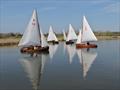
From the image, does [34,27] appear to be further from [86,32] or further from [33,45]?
[86,32]

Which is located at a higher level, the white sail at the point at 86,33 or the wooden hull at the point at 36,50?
the white sail at the point at 86,33

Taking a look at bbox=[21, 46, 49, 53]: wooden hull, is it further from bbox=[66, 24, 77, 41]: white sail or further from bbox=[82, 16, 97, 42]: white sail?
bbox=[66, 24, 77, 41]: white sail

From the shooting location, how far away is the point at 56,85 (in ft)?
66.5

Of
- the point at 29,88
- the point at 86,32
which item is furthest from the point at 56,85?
the point at 86,32

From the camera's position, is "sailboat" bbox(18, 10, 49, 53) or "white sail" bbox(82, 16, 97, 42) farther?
"white sail" bbox(82, 16, 97, 42)

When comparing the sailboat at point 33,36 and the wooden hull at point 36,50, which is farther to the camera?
the sailboat at point 33,36

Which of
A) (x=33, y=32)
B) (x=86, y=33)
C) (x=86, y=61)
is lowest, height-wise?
(x=86, y=61)

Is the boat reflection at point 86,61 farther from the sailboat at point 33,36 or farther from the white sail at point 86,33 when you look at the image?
the white sail at point 86,33

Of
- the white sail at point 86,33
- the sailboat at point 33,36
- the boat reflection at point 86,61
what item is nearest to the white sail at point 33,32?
the sailboat at point 33,36

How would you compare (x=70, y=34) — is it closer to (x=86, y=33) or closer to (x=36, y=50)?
(x=86, y=33)

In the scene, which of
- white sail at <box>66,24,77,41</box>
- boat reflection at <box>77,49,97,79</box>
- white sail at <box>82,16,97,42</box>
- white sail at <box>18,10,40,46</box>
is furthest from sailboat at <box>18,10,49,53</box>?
white sail at <box>66,24,77,41</box>

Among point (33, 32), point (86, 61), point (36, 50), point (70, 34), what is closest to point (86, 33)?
point (33, 32)

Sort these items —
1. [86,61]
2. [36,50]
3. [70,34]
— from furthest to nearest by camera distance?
[70,34], [36,50], [86,61]

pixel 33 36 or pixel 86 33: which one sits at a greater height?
pixel 33 36
